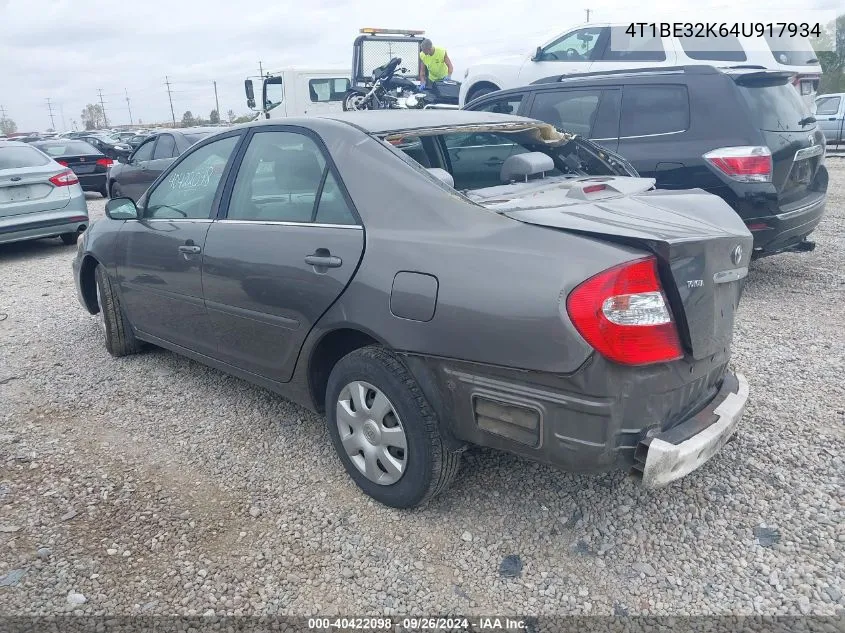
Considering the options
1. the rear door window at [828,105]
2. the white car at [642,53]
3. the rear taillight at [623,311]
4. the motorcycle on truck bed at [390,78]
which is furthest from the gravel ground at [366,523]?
the rear door window at [828,105]

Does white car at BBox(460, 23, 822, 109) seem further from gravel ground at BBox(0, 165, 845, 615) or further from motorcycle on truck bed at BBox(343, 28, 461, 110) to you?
gravel ground at BBox(0, 165, 845, 615)

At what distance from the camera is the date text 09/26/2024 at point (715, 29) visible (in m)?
8.79

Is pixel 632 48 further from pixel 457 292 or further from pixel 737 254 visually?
pixel 457 292

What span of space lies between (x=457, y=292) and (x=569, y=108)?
441 centimetres

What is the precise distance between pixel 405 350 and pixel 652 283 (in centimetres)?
91

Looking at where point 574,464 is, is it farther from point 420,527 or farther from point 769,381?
point 769,381

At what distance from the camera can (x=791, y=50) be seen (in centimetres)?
898

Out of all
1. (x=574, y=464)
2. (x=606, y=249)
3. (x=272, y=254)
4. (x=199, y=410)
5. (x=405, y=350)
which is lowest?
(x=199, y=410)

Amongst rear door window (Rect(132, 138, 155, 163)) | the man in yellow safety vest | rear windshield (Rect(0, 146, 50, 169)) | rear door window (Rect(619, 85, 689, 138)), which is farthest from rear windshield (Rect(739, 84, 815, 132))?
rear door window (Rect(132, 138, 155, 163))

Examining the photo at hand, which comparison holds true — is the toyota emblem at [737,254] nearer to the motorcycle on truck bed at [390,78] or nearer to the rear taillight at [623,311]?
the rear taillight at [623,311]

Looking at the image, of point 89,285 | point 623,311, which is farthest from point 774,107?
point 89,285

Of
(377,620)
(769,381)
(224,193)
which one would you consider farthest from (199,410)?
(769,381)

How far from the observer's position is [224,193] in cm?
361

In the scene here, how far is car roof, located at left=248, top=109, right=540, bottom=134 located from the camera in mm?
Result: 3186
